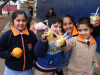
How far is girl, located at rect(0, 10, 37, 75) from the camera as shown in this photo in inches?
Result: 61.4

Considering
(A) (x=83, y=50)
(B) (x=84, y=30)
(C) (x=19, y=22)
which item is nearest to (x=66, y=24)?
(B) (x=84, y=30)

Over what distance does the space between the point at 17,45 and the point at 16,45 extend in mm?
15

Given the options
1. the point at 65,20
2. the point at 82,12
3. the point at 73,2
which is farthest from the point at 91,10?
the point at 65,20

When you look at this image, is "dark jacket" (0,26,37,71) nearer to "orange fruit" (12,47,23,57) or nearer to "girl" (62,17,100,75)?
"orange fruit" (12,47,23,57)

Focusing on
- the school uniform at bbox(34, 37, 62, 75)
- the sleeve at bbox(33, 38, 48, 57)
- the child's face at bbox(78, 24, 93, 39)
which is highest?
the child's face at bbox(78, 24, 93, 39)

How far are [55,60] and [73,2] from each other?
4831 millimetres

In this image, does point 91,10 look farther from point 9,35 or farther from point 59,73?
point 9,35

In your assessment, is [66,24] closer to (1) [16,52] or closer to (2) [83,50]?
(2) [83,50]

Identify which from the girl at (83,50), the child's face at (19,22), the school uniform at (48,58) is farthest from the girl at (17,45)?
the girl at (83,50)

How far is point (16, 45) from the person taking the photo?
160 centimetres

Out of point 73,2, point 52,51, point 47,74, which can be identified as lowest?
point 47,74

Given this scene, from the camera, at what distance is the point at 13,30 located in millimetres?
1610

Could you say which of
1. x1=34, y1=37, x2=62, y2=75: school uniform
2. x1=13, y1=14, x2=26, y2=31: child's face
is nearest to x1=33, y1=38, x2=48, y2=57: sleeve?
x1=34, y1=37, x2=62, y2=75: school uniform

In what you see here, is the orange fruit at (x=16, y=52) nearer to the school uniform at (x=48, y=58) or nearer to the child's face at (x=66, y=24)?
the school uniform at (x=48, y=58)
